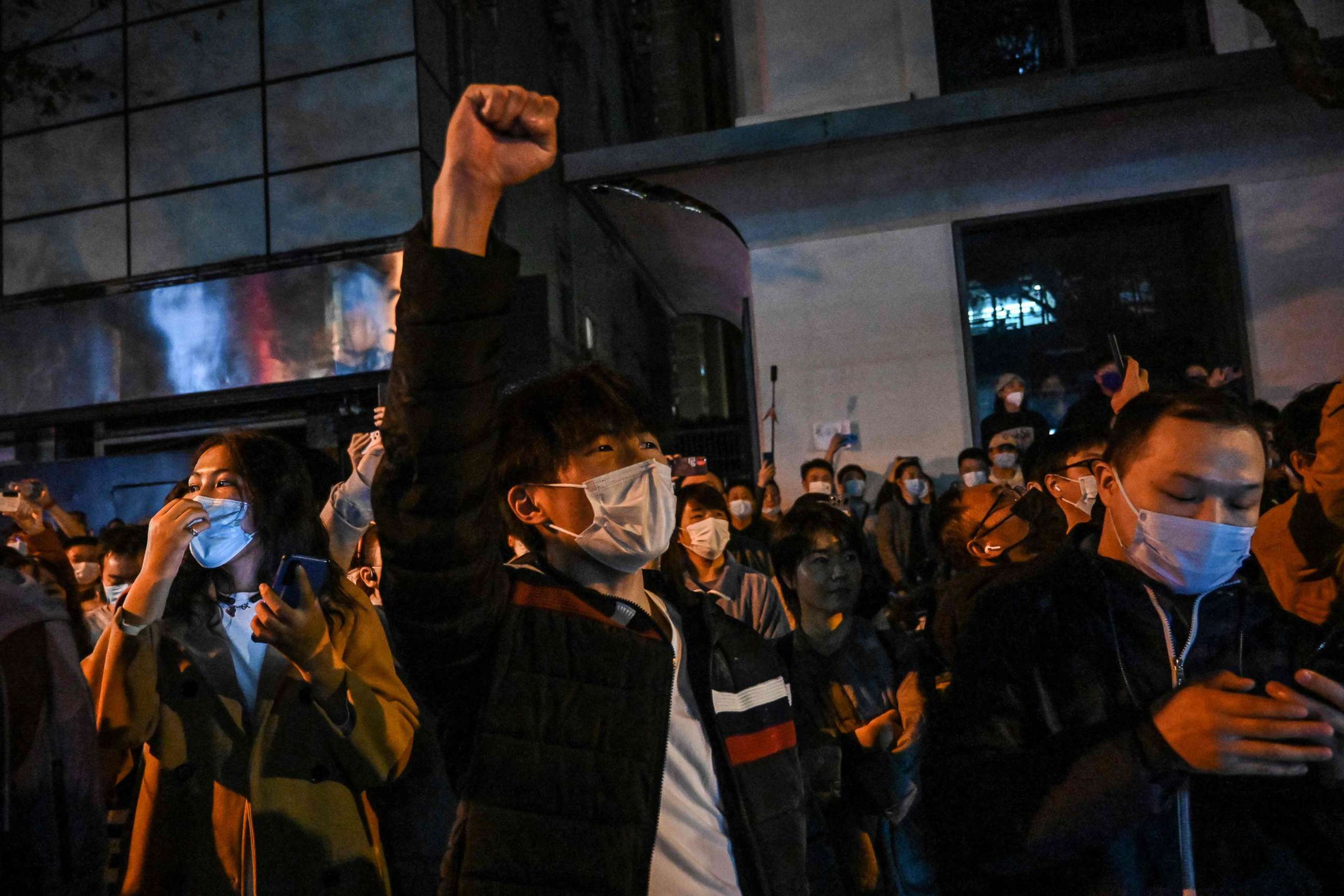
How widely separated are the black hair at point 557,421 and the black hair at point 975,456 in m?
7.05

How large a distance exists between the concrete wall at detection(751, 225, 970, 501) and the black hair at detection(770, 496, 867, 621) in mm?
5517

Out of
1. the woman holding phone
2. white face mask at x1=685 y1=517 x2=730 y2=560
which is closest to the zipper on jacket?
the woman holding phone

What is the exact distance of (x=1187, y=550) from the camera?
2.02 meters

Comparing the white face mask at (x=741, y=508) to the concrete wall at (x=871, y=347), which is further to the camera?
the concrete wall at (x=871, y=347)

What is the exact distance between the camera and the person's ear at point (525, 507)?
2123 mm

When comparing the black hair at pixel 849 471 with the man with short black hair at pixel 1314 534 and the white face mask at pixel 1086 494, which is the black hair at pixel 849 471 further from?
the man with short black hair at pixel 1314 534

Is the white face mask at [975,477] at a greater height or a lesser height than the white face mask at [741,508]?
greater

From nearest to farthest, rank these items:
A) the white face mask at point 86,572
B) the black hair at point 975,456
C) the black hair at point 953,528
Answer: the black hair at point 953,528 → the white face mask at point 86,572 → the black hair at point 975,456

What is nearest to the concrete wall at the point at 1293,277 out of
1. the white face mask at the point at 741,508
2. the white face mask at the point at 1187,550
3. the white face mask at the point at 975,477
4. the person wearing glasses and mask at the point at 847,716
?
the white face mask at the point at 975,477

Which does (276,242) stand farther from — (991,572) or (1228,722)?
(1228,722)

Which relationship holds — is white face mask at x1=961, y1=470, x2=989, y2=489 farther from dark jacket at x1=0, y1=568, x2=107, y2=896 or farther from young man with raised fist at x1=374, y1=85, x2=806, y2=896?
A: dark jacket at x1=0, y1=568, x2=107, y2=896

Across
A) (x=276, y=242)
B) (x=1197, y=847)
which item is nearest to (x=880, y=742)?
(x=1197, y=847)

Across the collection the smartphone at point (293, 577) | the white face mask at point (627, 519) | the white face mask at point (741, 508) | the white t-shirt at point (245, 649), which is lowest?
the white t-shirt at point (245, 649)

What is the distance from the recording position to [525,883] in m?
1.73
